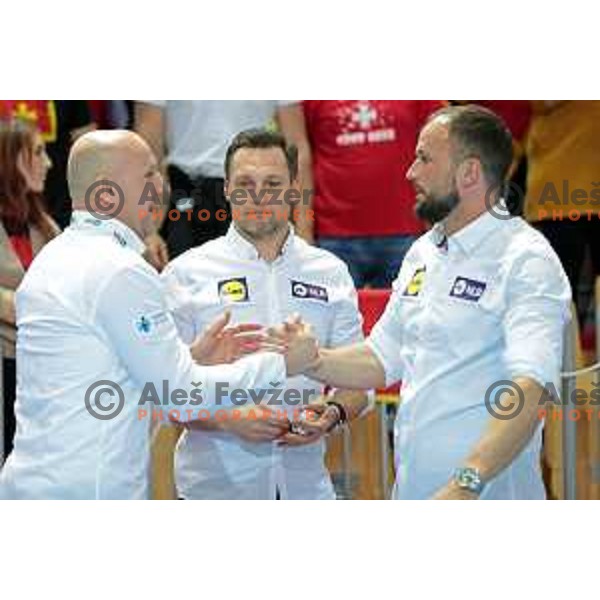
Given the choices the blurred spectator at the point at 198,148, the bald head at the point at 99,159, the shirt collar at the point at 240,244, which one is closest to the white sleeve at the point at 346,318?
the shirt collar at the point at 240,244

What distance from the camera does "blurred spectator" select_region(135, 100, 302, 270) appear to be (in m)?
3.14

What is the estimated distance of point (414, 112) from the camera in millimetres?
3217

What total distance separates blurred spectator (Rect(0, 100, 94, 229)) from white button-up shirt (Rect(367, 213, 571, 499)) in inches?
33.7

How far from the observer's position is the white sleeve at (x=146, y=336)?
9.25 feet

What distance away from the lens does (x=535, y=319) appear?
2840 millimetres

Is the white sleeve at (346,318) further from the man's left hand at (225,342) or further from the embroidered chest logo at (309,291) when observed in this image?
the man's left hand at (225,342)

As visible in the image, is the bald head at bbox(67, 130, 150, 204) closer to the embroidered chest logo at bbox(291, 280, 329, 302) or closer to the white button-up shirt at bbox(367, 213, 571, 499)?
the embroidered chest logo at bbox(291, 280, 329, 302)

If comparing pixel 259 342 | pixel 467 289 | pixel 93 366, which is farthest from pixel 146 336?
pixel 467 289

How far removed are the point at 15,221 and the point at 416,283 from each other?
1.01 meters

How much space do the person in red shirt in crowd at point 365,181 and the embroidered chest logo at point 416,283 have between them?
0.24ft

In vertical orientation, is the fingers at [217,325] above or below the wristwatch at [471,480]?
above

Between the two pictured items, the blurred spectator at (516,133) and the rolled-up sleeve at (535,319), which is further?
the blurred spectator at (516,133)

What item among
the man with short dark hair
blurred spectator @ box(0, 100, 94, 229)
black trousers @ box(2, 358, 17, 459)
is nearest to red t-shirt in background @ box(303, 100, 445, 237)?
the man with short dark hair

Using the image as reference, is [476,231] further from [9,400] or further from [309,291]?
[9,400]
